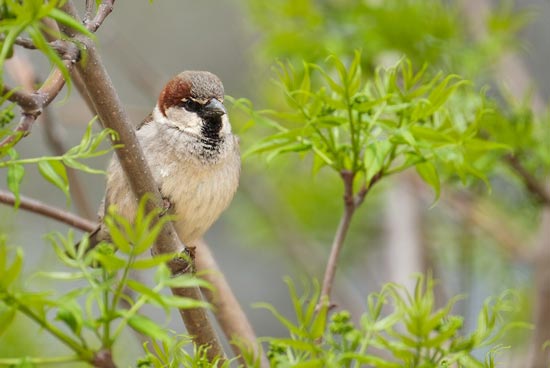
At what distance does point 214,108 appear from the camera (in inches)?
62.2

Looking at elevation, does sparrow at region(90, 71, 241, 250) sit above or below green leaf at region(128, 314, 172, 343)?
below

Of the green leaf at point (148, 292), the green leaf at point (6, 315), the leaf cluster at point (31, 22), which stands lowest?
the green leaf at point (6, 315)

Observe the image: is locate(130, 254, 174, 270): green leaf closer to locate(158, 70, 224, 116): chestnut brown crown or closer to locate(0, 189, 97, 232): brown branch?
locate(0, 189, 97, 232): brown branch

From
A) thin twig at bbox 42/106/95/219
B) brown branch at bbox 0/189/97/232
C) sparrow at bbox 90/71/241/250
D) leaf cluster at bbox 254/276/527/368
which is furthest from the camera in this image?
thin twig at bbox 42/106/95/219

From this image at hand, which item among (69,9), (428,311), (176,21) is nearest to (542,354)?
(428,311)

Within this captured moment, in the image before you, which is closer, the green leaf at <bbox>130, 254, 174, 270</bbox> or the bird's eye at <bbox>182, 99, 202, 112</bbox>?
the green leaf at <bbox>130, 254, 174, 270</bbox>

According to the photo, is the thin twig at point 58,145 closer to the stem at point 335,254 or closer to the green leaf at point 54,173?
the stem at point 335,254

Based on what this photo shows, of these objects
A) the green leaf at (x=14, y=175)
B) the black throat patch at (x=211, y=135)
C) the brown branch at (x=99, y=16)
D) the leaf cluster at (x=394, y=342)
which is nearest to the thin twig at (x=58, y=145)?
the black throat patch at (x=211, y=135)

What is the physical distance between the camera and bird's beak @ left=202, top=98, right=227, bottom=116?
1.58 metres

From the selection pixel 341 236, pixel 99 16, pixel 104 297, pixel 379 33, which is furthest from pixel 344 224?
pixel 379 33

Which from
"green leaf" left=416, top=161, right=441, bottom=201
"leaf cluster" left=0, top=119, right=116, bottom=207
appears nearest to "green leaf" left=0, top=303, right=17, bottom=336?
"leaf cluster" left=0, top=119, right=116, bottom=207

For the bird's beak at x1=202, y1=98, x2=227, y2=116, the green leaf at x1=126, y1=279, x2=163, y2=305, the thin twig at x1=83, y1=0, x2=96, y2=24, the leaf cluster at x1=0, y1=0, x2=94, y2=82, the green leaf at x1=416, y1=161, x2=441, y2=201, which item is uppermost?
the leaf cluster at x1=0, y1=0, x2=94, y2=82

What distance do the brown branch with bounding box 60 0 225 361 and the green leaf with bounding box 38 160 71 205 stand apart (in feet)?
0.31

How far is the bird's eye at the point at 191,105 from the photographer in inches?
63.0
